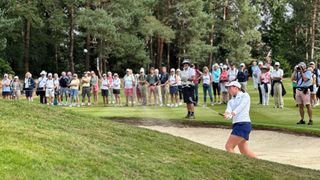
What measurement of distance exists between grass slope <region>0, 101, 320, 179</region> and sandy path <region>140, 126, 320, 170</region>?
13.3 feet

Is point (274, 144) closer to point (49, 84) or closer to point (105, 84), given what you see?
point (105, 84)

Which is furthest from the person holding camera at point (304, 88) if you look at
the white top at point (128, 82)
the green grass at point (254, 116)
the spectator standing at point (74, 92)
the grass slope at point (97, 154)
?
the spectator standing at point (74, 92)

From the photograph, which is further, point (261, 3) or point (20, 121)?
point (261, 3)

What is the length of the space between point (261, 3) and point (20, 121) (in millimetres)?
72832

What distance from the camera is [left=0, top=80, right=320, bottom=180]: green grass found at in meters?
5.89

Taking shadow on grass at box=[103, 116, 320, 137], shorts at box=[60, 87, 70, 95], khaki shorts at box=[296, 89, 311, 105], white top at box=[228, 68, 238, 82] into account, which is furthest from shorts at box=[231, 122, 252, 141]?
shorts at box=[60, 87, 70, 95]

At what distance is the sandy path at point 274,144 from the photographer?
516 inches

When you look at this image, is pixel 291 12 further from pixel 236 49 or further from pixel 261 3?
pixel 236 49

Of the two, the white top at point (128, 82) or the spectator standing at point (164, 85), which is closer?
the spectator standing at point (164, 85)

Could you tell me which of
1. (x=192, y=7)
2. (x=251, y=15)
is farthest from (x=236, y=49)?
(x=192, y=7)

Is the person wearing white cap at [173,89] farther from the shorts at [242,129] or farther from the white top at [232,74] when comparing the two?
the shorts at [242,129]

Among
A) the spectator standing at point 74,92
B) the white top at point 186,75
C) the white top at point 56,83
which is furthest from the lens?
the white top at point 56,83

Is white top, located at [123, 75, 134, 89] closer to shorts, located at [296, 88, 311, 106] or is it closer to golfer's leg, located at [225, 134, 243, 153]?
shorts, located at [296, 88, 311, 106]

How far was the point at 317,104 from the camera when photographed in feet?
73.5
